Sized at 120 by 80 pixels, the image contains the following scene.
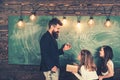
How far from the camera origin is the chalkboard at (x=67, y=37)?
→ 9438 millimetres

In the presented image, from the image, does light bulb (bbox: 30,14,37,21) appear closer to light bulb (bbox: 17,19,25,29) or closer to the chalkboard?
the chalkboard

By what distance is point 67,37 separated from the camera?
31.4 feet

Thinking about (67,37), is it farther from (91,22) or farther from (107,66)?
(107,66)

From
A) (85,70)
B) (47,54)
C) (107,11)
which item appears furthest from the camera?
(107,11)

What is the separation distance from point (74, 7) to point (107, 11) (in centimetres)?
118

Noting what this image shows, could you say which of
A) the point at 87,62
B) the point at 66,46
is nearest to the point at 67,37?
the point at 66,46

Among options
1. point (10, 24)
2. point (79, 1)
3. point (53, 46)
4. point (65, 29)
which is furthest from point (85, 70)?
point (10, 24)

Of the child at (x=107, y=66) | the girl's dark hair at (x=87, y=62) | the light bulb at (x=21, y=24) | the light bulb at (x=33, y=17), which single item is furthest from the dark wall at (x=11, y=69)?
the child at (x=107, y=66)

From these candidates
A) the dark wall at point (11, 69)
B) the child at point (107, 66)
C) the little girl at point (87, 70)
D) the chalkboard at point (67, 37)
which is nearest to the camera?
the little girl at point (87, 70)

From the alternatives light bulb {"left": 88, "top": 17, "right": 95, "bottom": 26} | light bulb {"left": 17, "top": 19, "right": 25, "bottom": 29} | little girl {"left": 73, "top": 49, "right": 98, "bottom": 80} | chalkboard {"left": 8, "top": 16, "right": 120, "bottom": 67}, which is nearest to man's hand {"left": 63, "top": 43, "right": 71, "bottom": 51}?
chalkboard {"left": 8, "top": 16, "right": 120, "bottom": 67}

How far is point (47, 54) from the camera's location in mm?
8664

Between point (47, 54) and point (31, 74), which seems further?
point (31, 74)

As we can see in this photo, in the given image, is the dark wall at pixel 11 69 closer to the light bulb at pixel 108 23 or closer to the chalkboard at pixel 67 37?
the chalkboard at pixel 67 37

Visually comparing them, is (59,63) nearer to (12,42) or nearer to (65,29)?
(65,29)
